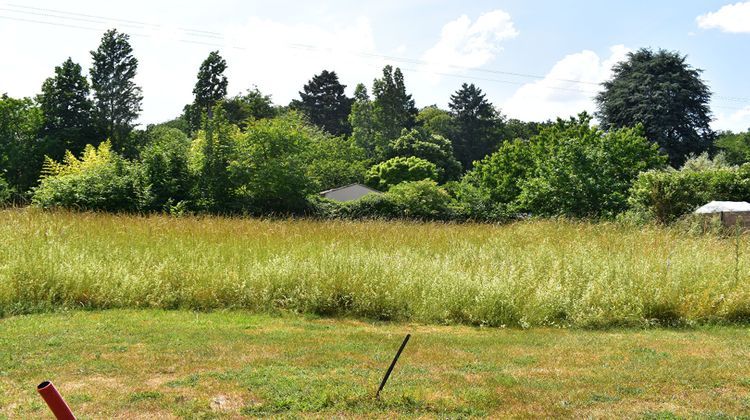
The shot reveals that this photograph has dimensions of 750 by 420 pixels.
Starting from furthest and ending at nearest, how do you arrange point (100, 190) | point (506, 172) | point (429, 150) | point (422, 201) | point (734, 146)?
point (734, 146) → point (429, 150) → point (506, 172) → point (422, 201) → point (100, 190)

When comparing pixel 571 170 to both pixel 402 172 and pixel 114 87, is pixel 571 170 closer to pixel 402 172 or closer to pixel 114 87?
pixel 402 172

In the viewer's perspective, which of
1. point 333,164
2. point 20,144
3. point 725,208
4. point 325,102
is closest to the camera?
point 725,208

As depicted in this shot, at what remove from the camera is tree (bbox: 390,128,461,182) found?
49.2m

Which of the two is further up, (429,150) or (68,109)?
(68,109)

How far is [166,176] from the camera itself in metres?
24.4

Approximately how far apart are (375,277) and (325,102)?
6331 centimetres

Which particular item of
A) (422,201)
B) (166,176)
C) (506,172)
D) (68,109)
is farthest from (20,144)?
(506,172)

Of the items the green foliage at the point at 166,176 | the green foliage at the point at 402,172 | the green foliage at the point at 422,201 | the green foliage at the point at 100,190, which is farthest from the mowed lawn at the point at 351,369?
the green foliage at the point at 402,172

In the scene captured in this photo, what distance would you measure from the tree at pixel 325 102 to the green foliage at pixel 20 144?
102 ft

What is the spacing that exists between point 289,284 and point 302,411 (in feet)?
15.1

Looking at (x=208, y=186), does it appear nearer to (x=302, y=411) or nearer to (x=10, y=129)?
(x=302, y=411)

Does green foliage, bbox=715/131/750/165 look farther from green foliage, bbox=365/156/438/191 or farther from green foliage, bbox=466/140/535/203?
green foliage, bbox=466/140/535/203

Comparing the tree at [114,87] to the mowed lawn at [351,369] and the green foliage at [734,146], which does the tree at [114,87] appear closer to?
the mowed lawn at [351,369]

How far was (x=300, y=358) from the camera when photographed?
5.53 m
